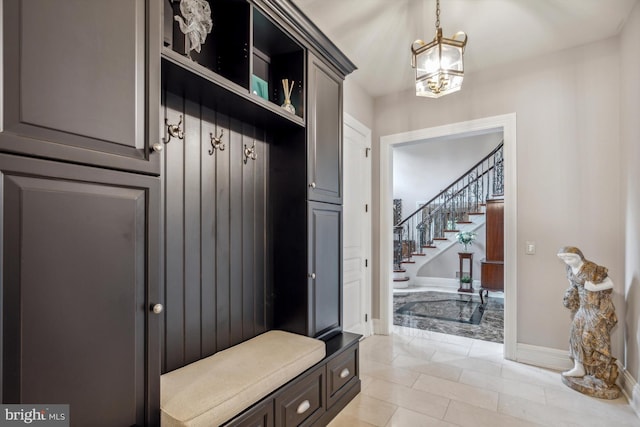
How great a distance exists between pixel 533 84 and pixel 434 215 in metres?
5.00

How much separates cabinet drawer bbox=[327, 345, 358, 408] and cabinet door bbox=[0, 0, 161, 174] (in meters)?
1.75

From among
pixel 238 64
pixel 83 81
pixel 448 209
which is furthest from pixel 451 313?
pixel 83 81

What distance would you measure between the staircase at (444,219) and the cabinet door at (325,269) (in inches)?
192

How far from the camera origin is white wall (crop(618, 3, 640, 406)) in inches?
92.0

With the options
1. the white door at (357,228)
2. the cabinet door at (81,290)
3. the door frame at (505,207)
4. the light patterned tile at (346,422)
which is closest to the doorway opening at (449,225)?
the door frame at (505,207)

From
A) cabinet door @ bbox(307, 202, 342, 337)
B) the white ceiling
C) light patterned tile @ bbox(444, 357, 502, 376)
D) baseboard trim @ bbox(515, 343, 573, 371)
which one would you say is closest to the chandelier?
the white ceiling

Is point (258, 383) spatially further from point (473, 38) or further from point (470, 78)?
point (470, 78)

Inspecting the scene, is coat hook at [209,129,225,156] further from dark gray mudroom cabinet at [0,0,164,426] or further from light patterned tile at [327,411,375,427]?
light patterned tile at [327,411,375,427]

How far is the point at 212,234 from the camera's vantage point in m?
1.93

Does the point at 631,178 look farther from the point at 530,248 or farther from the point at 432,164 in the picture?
the point at 432,164

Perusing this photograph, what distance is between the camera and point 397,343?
361 centimetres

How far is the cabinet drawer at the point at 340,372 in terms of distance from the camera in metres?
2.15

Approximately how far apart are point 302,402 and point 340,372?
471 mm

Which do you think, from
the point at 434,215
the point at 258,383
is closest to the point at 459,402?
the point at 258,383
